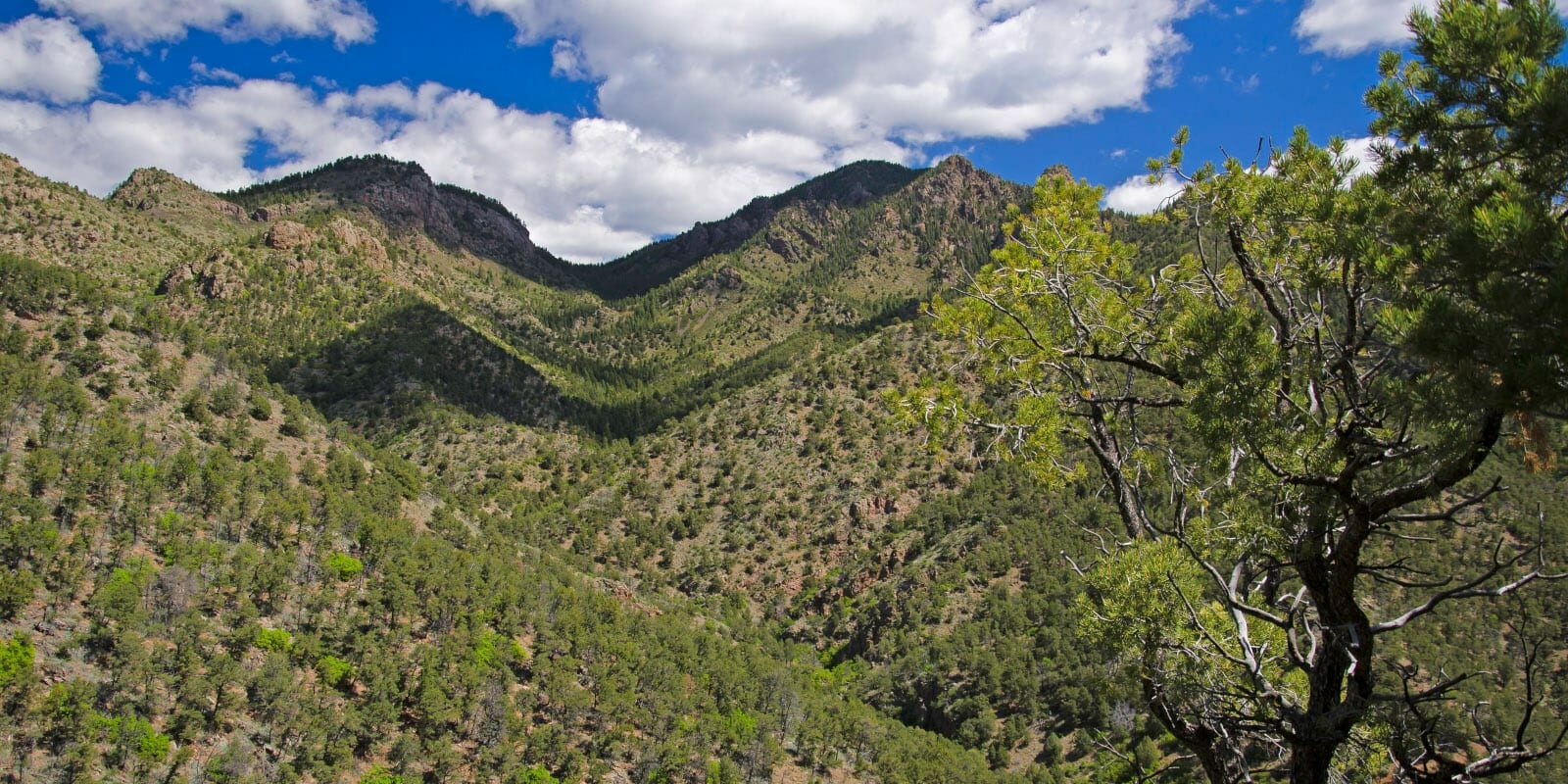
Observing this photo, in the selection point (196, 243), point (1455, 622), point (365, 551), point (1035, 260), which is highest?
point (196, 243)

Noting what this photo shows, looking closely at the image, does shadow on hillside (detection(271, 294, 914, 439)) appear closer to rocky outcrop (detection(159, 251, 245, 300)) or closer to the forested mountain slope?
the forested mountain slope

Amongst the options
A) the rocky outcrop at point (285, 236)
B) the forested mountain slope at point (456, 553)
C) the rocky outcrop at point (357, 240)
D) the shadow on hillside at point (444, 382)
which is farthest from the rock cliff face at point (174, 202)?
the shadow on hillside at point (444, 382)

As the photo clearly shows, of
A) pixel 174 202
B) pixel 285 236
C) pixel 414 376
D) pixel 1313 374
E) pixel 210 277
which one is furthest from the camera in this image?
pixel 174 202

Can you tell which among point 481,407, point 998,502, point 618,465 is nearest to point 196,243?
point 481,407

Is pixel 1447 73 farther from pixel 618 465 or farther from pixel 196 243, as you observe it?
pixel 196 243

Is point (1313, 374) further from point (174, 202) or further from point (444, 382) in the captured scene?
point (174, 202)

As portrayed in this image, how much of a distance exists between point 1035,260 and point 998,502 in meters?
91.0

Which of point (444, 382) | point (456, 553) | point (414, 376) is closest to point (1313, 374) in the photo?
point (456, 553)

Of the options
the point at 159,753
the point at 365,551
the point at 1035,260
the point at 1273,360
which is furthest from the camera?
the point at 365,551

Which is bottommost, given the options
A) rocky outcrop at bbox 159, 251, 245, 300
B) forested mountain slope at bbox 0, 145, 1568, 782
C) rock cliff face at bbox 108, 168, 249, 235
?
forested mountain slope at bbox 0, 145, 1568, 782

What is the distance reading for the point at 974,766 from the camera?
56.8 meters

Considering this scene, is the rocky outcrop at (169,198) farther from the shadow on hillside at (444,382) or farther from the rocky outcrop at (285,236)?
the shadow on hillside at (444,382)

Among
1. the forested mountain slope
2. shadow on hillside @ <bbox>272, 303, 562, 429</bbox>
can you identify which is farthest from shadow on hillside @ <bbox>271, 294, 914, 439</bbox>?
the forested mountain slope

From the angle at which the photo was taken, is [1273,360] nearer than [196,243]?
Yes
